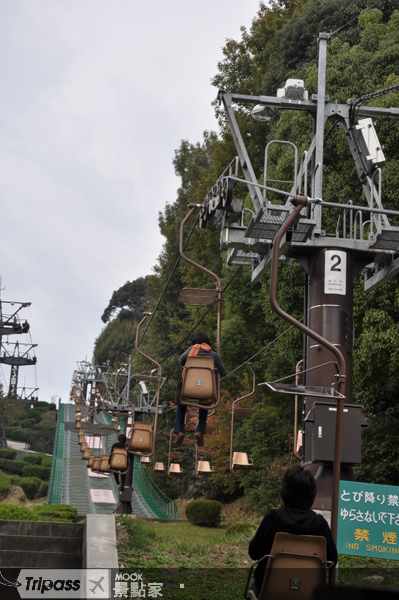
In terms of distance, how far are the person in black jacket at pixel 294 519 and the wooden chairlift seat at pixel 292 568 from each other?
100mm

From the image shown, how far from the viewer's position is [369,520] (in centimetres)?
790

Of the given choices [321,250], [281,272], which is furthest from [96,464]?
[321,250]

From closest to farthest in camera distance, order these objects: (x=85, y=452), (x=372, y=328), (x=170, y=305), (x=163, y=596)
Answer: (x=163, y=596) → (x=372, y=328) → (x=85, y=452) → (x=170, y=305)

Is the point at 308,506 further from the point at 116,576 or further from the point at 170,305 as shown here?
the point at 170,305

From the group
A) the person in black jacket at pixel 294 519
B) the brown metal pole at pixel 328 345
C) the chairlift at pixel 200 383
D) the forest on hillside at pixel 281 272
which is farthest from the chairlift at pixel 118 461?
the person in black jacket at pixel 294 519

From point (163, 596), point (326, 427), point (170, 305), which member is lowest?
point (163, 596)

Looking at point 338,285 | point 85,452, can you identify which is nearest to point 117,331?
point 85,452

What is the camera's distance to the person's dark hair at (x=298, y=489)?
171 inches

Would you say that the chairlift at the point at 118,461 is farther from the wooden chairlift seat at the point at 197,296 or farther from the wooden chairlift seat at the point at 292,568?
the wooden chairlift seat at the point at 292,568

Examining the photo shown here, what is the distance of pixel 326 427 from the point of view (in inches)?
326

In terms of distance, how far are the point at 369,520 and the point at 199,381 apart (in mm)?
2508

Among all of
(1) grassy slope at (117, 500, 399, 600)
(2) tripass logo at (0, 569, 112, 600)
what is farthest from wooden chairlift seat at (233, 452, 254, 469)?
(2) tripass logo at (0, 569, 112, 600)

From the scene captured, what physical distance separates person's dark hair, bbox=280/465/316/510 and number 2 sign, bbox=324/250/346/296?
17.0 feet

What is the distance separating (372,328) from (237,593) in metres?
7.45
